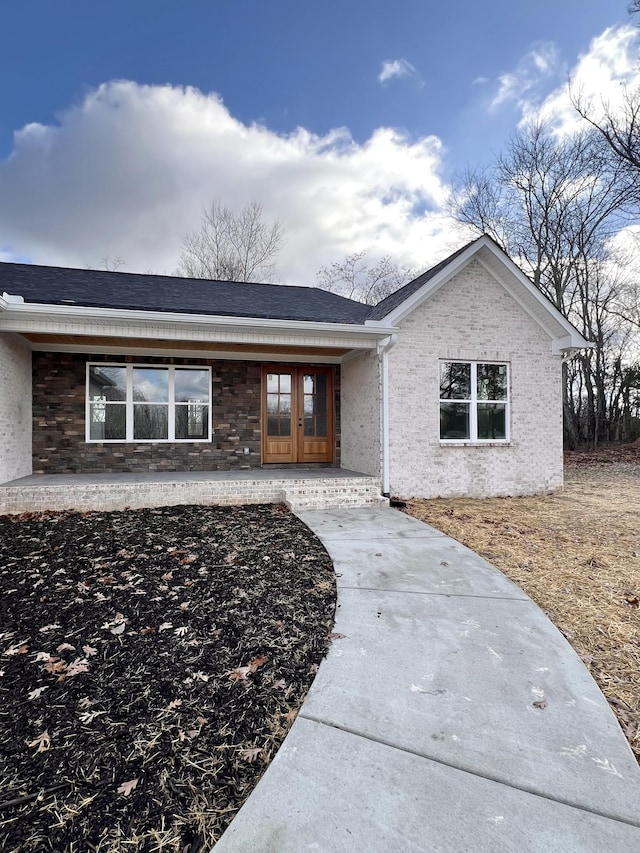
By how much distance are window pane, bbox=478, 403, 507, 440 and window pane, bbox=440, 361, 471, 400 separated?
1.38ft

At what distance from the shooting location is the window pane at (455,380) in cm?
813

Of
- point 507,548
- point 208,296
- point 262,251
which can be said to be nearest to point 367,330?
point 208,296

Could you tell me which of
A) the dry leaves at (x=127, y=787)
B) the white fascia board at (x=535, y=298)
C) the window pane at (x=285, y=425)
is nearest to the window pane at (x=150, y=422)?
the window pane at (x=285, y=425)

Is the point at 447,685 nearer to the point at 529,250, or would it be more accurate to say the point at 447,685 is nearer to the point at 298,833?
the point at 298,833

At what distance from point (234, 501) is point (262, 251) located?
1641 centimetres

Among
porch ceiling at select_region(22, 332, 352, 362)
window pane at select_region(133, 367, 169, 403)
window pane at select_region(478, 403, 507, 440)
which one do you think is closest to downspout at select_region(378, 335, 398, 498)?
porch ceiling at select_region(22, 332, 352, 362)

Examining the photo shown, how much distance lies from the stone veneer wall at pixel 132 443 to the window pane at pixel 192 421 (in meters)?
0.18

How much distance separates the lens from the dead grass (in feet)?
8.83

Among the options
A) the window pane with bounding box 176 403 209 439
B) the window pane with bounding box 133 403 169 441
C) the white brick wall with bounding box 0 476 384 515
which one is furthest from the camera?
the window pane with bounding box 176 403 209 439

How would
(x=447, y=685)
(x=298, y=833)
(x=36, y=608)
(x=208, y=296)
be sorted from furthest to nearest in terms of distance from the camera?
(x=208, y=296) < (x=36, y=608) < (x=447, y=685) < (x=298, y=833)

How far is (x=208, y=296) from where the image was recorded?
876 cm

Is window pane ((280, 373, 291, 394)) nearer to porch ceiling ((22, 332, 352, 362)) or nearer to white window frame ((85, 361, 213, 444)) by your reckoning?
porch ceiling ((22, 332, 352, 362))

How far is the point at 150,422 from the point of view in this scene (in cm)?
889

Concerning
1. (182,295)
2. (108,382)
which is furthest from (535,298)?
(108,382)
